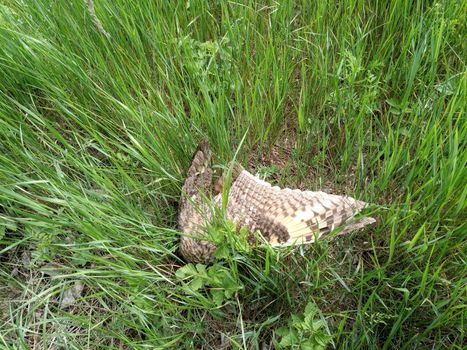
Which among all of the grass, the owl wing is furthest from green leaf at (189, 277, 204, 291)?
the owl wing

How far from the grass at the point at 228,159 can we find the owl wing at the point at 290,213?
0.30 ft

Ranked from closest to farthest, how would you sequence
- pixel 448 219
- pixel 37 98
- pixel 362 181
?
pixel 448 219, pixel 362 181, pixel 37 98

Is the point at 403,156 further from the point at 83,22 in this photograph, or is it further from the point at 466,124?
the point at 83,22

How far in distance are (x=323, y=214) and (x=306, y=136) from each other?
0.51m

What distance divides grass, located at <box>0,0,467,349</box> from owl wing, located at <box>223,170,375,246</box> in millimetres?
93

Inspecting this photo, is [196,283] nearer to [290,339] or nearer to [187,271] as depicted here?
[187,271]

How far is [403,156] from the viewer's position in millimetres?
1543

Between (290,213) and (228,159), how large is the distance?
0.46 meters

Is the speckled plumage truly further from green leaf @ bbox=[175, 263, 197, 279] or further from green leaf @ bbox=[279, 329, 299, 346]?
green leaf @ bbox=[279, 329, 299, 346]

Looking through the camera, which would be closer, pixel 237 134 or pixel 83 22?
pixel 237 134

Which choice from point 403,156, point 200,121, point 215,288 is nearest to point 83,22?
point 200,121

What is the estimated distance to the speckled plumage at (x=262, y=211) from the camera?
1397mm

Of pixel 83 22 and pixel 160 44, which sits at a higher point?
pixel 83 22

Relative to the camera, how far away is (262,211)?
150 centimetres
